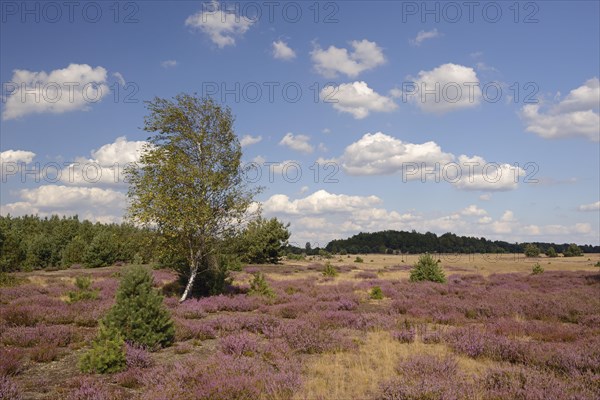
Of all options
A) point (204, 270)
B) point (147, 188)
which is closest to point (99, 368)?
point (147, 188)

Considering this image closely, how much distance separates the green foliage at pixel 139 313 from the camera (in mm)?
10266

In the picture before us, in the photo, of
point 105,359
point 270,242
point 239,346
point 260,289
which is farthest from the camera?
point 270,242

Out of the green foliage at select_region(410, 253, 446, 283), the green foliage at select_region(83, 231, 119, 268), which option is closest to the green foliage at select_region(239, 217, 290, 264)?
the green foliage at select_region(83, 231, 119, 268)

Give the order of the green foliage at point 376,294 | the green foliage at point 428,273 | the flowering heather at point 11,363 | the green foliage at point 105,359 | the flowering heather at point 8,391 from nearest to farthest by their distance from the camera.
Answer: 1. the flowering heather at point 8,391
2. the flowering heather at point 11,363
3. the green foliage at point 105,359
4. the green foliage at point 376,294
5. the green foliage at point 428,273

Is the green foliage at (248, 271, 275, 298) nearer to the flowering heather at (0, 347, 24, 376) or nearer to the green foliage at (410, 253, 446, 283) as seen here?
the green foliage at (410, 253, 446, 283)

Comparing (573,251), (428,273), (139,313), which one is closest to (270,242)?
(428,273)

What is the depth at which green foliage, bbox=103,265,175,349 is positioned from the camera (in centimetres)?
1027

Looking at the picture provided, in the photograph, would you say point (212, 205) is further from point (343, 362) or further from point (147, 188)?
point (343, 362)

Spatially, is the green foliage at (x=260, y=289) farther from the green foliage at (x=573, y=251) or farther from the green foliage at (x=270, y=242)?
the green foliage at (x=573, y=251)

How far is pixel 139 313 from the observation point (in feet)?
34.2

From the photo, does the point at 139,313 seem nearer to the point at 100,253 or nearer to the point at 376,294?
the point at 376,294

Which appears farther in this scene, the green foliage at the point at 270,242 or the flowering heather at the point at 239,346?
the green foliage at the point at 270,242

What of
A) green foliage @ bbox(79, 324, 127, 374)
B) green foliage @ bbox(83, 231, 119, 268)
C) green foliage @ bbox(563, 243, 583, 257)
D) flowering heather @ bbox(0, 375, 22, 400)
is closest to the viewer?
flowering heather @ bbox(0, 375, 22, 400)

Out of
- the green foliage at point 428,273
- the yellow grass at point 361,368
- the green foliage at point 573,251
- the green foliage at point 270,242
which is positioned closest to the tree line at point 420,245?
the green foliage at point 573,251
